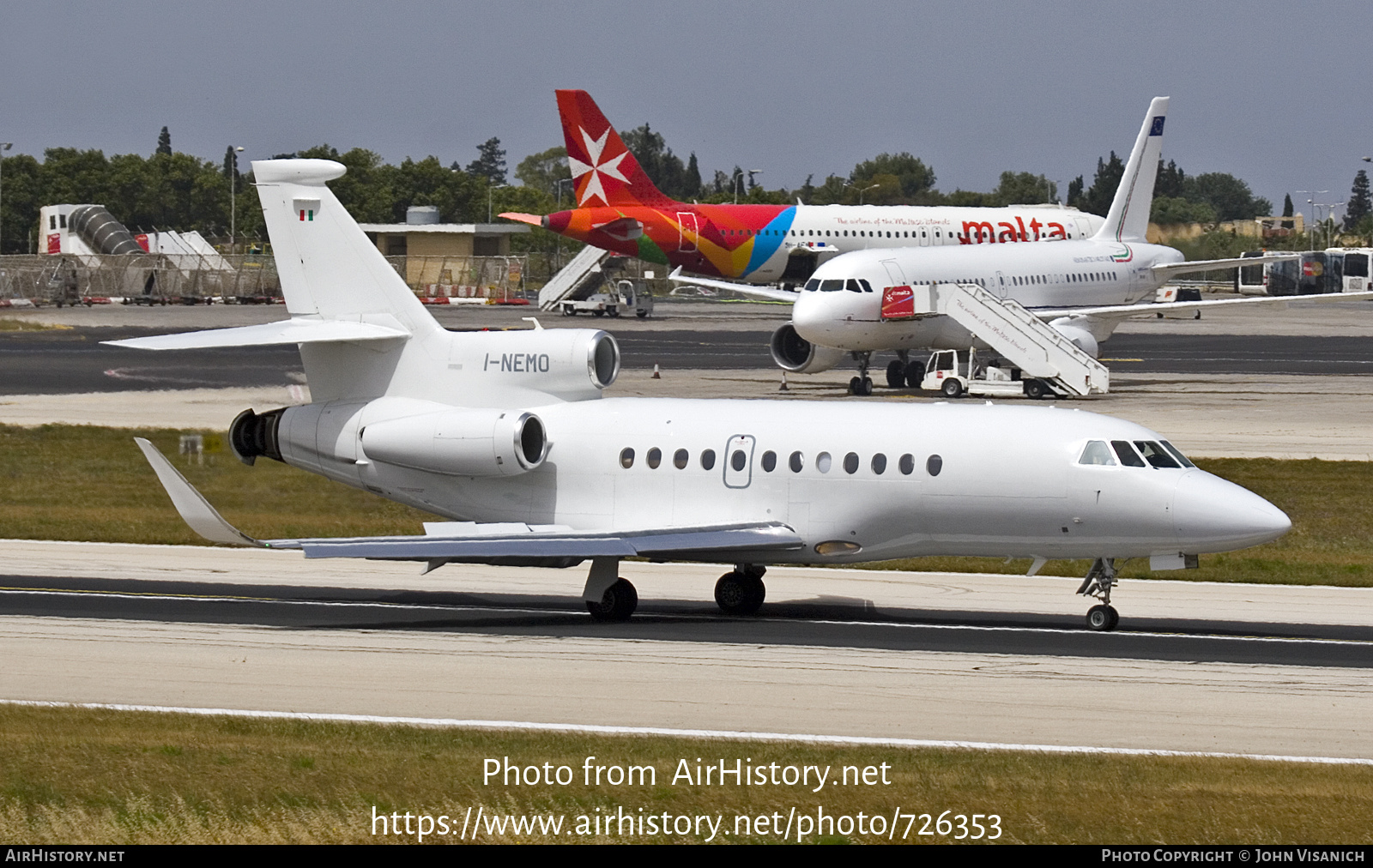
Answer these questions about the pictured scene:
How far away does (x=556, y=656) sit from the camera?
2334 centimetres

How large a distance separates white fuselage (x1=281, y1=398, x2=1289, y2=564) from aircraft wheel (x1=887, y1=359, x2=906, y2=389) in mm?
35854

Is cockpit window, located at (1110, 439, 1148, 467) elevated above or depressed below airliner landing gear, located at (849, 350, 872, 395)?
above

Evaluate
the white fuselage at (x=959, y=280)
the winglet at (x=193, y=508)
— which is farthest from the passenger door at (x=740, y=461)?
the white fuselage at (x=959, y=280)

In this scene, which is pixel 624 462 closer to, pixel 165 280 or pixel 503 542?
pixel 503 542

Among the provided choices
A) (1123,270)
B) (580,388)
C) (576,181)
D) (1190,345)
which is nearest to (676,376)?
(1123,270)

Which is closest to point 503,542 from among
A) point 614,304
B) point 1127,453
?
point 1127,453

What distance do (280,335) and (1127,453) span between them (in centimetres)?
1205

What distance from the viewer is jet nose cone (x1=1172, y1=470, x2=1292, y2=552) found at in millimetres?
23438

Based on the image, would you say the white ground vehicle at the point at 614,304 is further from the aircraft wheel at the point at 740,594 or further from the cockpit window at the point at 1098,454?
the cockpit window at the point at 1098,454

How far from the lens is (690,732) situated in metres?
18.8

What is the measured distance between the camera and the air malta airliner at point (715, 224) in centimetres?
8812

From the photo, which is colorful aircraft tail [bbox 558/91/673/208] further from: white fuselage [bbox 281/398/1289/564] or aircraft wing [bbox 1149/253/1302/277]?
white fuselage [bbox 281/398/1289/564]

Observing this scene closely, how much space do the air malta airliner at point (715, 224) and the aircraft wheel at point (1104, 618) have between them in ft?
206

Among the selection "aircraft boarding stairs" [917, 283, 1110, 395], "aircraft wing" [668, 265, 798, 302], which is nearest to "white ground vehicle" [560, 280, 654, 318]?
"aircraft wing" [668, 265, 798, 302]
